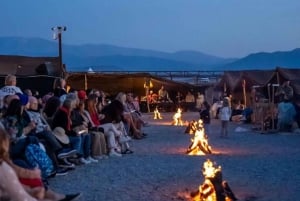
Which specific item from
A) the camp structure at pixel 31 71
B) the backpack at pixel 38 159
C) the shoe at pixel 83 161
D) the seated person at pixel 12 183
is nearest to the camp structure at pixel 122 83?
the camp structure at pixel 31 71

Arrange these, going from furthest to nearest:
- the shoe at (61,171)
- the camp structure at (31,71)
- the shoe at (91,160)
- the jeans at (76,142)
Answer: the camp structure at (31,71), the shoe at (91,160), the jeans at (76,142), the shoe at (61,171)

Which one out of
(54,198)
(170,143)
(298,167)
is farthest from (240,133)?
(54,198)

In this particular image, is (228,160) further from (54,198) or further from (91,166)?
(54,198)

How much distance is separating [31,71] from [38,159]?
17.5 meters

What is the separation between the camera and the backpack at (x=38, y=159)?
8.05 metres

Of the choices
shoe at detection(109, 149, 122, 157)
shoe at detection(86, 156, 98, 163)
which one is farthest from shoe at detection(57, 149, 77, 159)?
shoe at detection(109, 149, 122, 157)

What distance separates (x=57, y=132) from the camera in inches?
401

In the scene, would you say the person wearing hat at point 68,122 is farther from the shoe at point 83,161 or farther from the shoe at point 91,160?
the shoe at point 91,160

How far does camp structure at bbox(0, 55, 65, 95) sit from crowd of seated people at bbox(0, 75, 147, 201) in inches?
350

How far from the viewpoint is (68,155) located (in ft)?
33.2

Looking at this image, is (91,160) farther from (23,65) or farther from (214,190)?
(23,65)

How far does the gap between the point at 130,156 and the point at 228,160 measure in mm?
2133

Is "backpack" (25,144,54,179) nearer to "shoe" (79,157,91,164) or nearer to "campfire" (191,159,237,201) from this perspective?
"campfire" (191,159,237,201)

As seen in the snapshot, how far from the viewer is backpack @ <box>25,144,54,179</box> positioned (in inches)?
317
